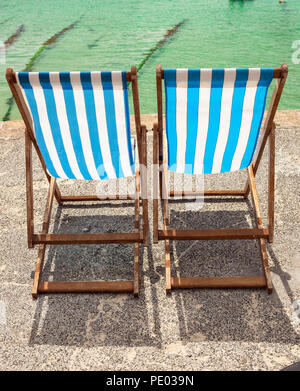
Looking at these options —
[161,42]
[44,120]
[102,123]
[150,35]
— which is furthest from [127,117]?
[150,35]

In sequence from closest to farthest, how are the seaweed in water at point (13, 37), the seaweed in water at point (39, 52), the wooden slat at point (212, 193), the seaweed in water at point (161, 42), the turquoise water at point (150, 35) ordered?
the wooden slat at point (212, 193) → the seaweed in water at point (39, 52) → the turquoise water at point (150, 35) → the seaweed in water at point (161, 42) → the seaweed in water at point (13, 37)

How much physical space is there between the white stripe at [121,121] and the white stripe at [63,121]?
30cm

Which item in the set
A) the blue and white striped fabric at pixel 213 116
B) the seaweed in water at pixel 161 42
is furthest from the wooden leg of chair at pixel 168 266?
the seaweed in water at pixel 161 42

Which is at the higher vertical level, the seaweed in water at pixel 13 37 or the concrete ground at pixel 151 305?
the concrete ground at pixel 151 305

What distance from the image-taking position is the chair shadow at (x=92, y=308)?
1981mm

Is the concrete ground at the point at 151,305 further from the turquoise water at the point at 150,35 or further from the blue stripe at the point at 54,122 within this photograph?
the turquoise water at the point at 150,35

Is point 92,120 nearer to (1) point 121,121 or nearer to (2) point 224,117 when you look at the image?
(1) point 121,121

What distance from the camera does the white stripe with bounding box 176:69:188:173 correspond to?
1.98 meters

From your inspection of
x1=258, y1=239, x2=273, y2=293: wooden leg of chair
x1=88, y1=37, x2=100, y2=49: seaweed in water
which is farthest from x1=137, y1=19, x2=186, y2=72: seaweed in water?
x1=258, y1=239, x2=273, y2=293: wooden leg of chair

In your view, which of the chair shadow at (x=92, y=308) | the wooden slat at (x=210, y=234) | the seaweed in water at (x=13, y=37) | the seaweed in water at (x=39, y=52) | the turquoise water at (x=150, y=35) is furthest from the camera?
the seaweed in water at (x=13, y=37)

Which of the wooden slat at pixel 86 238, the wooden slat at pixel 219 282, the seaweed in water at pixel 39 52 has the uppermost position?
the wooden slat at pixel 86 238

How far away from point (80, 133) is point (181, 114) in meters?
0.61

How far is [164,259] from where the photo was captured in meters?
2.46
